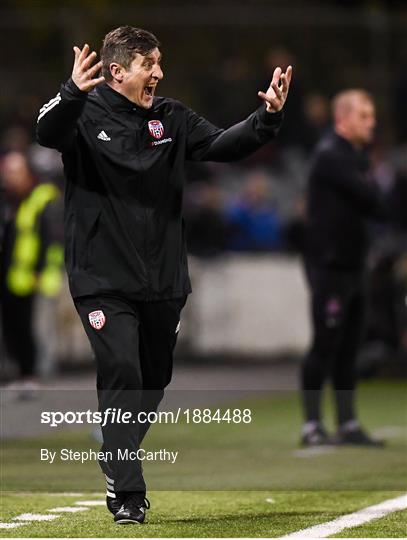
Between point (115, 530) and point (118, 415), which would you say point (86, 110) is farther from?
point (115, 530)

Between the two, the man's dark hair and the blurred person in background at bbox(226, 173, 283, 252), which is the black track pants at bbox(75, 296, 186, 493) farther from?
the blurred person in background at bbox(226, 173, 283, 252)

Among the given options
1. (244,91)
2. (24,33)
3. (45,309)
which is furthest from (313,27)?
(45,309)

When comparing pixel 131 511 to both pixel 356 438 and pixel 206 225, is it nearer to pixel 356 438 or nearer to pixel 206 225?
pixel 356 438

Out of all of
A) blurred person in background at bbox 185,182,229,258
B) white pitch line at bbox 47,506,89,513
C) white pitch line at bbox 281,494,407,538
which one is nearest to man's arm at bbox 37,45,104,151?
white pitch line at bbox 47,506,89,513

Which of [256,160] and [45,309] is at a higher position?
[256,160]

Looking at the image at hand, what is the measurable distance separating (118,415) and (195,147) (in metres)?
1.34

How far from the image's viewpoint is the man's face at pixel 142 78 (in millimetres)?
7207

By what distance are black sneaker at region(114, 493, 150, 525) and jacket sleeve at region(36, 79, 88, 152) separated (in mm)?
1574

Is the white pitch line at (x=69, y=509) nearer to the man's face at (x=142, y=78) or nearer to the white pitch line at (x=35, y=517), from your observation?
the white pitch line at (x=35, y=517)

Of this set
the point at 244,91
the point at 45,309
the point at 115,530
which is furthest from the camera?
the point at 244,91

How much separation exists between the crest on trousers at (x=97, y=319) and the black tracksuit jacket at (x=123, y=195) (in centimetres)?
9

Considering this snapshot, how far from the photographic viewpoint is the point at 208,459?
10258 mm

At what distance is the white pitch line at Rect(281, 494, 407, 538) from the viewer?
6902mm

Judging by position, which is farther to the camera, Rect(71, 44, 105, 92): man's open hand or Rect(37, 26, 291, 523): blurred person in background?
Rect(37, 26, 291, 523): blurred person in background
